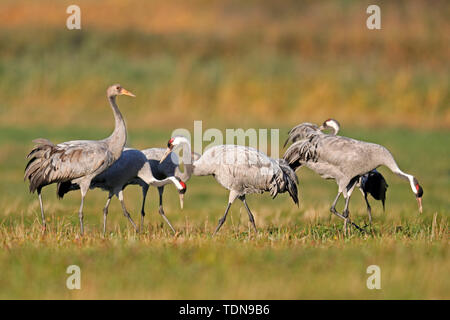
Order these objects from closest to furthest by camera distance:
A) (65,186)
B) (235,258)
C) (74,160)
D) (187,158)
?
1. (235,258)
2. (74,160)
3. (187,158)
4. (65,186)

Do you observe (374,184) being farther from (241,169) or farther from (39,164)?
(39,164)

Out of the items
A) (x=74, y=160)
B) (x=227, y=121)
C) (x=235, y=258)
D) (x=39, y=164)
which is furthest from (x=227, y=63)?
(x=235, y=258)

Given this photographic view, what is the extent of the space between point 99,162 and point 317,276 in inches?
131

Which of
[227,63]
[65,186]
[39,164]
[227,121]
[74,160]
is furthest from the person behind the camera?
[227,63]

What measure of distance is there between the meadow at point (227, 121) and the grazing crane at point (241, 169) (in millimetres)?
536

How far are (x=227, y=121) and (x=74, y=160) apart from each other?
1472cm

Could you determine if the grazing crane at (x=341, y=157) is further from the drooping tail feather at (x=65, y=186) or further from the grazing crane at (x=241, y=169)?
the drooping tail feather at (x=65, y=186)

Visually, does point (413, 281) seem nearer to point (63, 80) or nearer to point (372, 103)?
point (372, 103)

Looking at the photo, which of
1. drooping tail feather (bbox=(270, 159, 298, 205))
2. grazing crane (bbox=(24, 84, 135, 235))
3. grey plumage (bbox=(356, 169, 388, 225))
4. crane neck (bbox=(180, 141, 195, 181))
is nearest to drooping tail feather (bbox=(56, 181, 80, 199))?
grazing crane (bbox=(24, 84, 135, 235))

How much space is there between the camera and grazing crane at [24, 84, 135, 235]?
9484 millimetres

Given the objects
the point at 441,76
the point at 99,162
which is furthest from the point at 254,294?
the point at 441,76

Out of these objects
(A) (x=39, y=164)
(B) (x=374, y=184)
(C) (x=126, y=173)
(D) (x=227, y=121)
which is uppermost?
(D) (x=227, y=121)

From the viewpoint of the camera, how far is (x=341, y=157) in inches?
393

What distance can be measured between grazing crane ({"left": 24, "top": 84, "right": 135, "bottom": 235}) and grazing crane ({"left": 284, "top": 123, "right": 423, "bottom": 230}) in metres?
2.21
